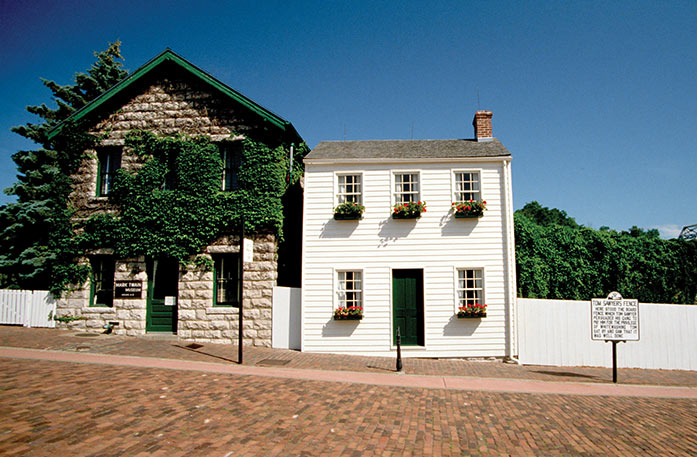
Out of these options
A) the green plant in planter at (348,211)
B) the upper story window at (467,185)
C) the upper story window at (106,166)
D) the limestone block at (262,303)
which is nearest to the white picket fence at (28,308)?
the upper story window at (106,166)

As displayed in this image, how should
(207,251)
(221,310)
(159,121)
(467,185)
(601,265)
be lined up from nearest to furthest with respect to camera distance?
(221,310), (467,185), (207,251), (159,121), (601,265)

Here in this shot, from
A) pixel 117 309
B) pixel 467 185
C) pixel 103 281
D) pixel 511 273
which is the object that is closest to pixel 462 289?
pixel 511 273

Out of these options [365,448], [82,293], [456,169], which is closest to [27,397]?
[365,448]

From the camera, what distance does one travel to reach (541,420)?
23.4ft

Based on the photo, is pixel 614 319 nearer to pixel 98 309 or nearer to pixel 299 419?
pixel 299 419

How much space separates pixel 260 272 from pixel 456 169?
306 inches

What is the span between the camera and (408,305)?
13180 millimetres

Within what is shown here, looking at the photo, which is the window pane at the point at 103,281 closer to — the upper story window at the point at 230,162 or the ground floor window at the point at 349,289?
the upper story window at the point at 230,162

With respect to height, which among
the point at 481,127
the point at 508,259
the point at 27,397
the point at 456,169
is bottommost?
the point at 27,397

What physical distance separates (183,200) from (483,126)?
11.6 metres

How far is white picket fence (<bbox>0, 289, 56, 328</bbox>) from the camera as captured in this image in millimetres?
14617

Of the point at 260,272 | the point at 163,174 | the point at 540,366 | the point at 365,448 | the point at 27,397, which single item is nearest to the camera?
the point at 365,448

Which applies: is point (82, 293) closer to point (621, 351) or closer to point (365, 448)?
point (365, 448)

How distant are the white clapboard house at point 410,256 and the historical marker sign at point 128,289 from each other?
6148 millimetres
